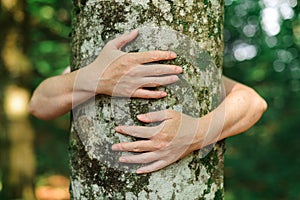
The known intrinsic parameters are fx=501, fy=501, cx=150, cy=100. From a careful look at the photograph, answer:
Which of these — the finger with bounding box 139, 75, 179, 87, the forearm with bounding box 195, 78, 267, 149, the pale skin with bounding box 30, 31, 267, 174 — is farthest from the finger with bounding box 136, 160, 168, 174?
the finger with bounding box 139, 75, 179, 87

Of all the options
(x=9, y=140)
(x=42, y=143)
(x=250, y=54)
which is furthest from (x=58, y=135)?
(x=250, y=54)

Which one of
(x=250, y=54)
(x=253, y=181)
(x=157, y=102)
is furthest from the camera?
(x=250, y=54)

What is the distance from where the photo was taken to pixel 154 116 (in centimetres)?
165

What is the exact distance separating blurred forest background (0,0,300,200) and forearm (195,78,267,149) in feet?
16.6

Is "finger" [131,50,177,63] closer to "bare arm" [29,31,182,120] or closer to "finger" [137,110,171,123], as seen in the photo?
"bare arm" [29,31,182,120]

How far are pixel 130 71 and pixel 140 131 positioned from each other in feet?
0.66

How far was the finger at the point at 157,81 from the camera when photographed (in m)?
1.65

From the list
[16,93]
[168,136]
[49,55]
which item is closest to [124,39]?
[168,136]

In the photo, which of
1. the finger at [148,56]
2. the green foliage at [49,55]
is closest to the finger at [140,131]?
the finger at [148,56]

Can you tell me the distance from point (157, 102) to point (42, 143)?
26.6ft

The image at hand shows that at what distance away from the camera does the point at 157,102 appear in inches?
66.2

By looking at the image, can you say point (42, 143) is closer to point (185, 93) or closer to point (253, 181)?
point (253, 181)

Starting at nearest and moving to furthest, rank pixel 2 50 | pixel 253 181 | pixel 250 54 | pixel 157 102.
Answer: pixel 157 102
pixel 2 50
pixel 253 181
pixel 250 54

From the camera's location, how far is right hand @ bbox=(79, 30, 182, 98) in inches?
64.7
